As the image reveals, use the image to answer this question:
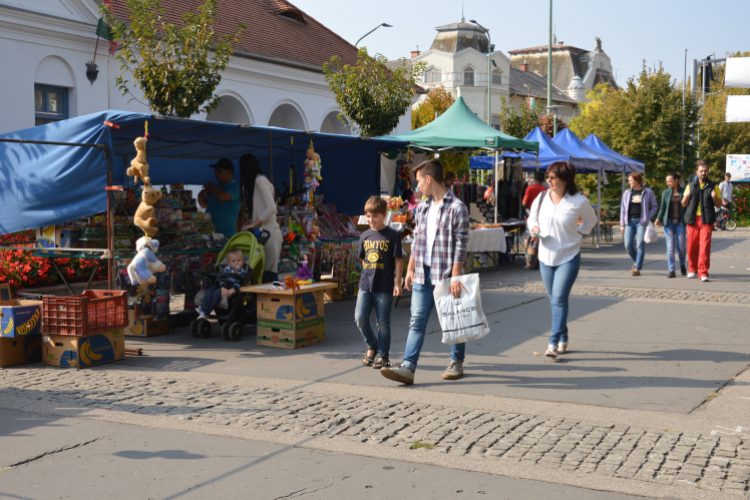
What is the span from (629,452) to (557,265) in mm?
2980

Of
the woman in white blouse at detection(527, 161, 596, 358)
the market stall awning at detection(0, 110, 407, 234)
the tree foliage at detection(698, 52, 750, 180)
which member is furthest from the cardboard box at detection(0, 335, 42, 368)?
the tree foliage at detection(698, 52, 750, 180)

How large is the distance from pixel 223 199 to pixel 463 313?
4884 millimetres

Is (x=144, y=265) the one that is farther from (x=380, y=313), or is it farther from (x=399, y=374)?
(x=399, y=374)

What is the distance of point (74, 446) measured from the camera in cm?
519

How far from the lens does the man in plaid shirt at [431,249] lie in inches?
260

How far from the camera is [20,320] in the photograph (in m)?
7.64

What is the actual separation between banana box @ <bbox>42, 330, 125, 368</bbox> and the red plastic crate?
3.2 inches

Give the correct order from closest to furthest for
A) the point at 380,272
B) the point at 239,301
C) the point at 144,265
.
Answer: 1. the point at 380,272
2. the point at 144,265
3. the point at 239,301

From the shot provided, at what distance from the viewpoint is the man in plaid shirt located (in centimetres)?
661

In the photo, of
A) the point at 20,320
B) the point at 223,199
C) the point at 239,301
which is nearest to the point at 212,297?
the point at 239,301

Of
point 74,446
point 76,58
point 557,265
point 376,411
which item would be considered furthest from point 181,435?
point 76,58

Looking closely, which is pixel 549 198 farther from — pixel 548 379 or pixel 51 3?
pixel 51 3

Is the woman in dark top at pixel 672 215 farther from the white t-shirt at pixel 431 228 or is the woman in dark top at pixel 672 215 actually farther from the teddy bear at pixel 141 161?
the teddy bear at pixel 141 161

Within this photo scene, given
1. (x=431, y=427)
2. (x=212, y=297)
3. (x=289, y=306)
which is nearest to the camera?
(x=431, y=427)
